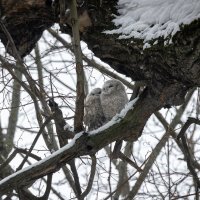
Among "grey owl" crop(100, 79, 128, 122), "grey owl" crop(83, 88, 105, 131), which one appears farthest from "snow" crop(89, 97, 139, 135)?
"grey owl" crop(83, 88, 105, 131)

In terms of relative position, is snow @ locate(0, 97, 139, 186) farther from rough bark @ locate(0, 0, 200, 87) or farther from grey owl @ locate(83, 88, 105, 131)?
grey owl @ locate(83, 88, 105, 131)

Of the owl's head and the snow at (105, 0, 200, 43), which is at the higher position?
the owl's head

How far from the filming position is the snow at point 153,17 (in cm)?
280

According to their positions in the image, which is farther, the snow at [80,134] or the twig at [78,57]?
the snow at [80,134]

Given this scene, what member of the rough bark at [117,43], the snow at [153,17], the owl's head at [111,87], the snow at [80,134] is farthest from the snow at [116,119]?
the owl's head at [111,87]

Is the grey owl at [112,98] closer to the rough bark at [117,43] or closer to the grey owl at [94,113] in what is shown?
the grey owl at [94,113]

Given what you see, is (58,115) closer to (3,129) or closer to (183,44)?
(183,44)

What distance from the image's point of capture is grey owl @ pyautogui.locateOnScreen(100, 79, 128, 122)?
459 centimetres

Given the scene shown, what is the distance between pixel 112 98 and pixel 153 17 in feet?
5.50

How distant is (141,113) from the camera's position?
3453mm

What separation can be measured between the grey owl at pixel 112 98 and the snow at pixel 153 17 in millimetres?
1400

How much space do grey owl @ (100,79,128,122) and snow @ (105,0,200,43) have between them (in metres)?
1.40

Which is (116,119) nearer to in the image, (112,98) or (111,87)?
(112,98)

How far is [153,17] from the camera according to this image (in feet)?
9.98
